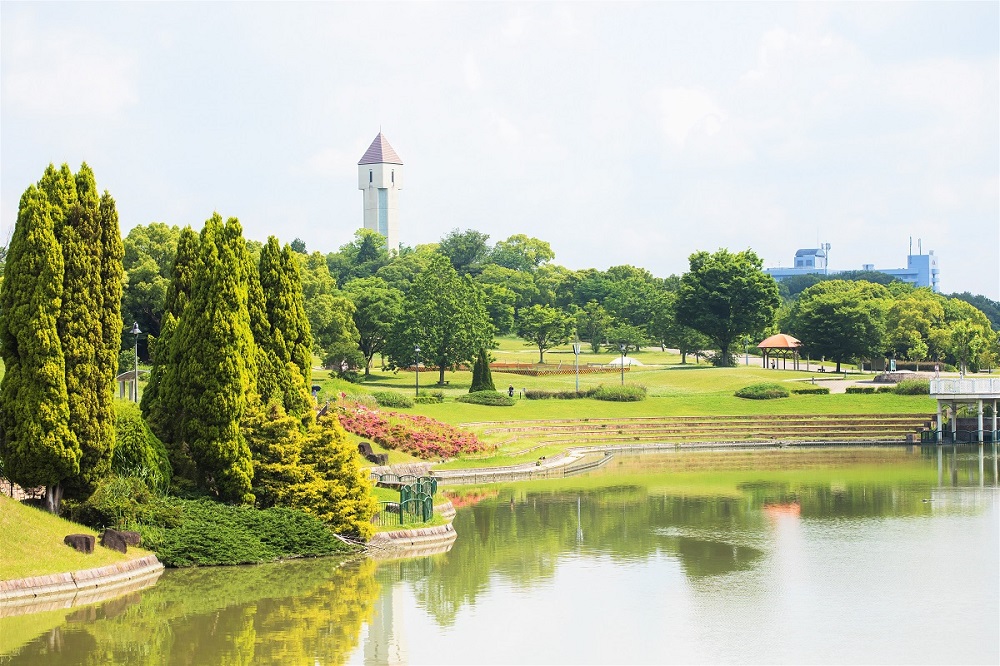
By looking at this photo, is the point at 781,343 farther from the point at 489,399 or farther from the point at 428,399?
the point at 428,399

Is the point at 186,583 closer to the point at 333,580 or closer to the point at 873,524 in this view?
the point at 333,580

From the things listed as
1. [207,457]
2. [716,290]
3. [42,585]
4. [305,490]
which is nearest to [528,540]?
[305,490]

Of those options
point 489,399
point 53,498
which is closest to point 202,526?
point 53,498

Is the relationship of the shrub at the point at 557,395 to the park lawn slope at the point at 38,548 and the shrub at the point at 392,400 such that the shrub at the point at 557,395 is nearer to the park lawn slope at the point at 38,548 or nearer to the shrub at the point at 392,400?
the shrub at the point at 392,400

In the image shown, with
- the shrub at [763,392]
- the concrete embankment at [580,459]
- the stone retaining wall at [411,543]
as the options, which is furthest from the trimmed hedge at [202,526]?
the shrub at [763,392]

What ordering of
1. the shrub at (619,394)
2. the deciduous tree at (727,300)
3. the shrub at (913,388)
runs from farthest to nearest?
the deciduous tree at (727,300), the shrub at (913,388), the shrub at (619,394)

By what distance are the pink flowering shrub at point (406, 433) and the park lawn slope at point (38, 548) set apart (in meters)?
21.9

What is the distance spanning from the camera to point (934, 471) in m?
53.1

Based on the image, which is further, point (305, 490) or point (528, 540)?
point (528, 540)

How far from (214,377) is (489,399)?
40.0 meters

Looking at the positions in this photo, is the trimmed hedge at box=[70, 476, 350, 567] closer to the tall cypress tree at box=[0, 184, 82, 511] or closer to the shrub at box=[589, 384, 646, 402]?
the tall cypress tree at box=[0, 184, 82, 511]

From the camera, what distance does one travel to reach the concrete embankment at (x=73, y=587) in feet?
79.9

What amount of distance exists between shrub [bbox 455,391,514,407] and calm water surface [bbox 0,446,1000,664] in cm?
2811

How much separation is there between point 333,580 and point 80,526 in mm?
5668
